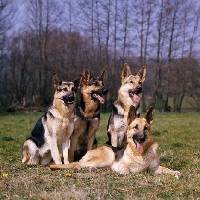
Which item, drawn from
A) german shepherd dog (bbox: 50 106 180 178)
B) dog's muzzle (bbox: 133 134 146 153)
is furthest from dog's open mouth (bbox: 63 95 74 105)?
dog's muzzle (bbox: 133 134 146 153)

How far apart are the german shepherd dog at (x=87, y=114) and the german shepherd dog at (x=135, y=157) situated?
118 cm

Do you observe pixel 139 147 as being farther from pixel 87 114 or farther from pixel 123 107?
pixel 87 114

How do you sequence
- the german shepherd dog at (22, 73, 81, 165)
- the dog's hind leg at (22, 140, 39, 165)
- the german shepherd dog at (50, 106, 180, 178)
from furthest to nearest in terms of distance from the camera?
the dog's hind leg at (22, 140, 39, 165) → the german shepherd dog at (22, 73, 81, 165) → the german shepherd dog at (50, 106, 180, 178)

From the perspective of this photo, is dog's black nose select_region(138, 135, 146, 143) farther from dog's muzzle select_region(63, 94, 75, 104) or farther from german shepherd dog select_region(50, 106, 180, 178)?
dog's muzzle select_region(63, 94, 75, 104)

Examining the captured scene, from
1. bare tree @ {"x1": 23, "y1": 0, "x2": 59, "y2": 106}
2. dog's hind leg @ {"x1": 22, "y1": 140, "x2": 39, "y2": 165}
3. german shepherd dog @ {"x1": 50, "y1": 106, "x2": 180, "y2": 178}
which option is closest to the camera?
german shepherd dog @ {"x1": 50, "y1": 106, "x2": 180, "y2": 178}

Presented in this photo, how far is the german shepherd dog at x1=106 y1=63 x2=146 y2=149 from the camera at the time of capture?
7934mm

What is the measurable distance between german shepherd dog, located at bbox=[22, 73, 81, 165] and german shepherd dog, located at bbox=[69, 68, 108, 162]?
1.19 ft

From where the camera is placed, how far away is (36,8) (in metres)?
38.7

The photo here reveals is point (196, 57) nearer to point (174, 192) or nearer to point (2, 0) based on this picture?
point (2, 0)

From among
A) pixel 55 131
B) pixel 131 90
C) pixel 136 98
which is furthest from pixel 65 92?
pixel 136 98

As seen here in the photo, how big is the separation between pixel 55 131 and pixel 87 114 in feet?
3.19

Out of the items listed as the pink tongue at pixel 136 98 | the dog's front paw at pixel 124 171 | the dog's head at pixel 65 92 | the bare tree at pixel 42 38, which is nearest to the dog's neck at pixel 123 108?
the pink tongue at pixel 136 98

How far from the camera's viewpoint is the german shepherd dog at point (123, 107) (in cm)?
793

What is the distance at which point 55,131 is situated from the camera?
Answer: 743 centimetres
